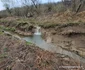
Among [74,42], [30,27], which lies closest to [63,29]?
[74,42]

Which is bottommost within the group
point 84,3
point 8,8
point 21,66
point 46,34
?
point 21,66

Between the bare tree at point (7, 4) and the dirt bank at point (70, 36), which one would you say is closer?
the dirt bank at point (70, 36)

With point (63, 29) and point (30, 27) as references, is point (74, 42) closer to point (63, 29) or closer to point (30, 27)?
point (63, 29)

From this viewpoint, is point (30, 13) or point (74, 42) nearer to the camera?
point (74, 42)

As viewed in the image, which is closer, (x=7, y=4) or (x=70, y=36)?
(x=70, y=36)

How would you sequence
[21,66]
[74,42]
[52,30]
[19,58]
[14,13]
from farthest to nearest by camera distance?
[14,13], [52,30], [74,42], [19,58], [21,66]

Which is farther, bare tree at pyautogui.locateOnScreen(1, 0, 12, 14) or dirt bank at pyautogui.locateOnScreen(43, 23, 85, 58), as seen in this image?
bare tree at pyautogui.locateOnScreen(1, 0, 12, 14)

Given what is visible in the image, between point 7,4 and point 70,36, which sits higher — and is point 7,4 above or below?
above

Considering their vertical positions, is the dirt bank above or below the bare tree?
below

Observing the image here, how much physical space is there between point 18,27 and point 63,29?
9.72 meters

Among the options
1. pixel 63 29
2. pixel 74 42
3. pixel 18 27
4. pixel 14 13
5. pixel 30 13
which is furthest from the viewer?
pixel 14 13

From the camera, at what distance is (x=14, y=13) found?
3456cm

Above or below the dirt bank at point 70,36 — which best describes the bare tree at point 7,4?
above

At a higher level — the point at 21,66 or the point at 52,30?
the point at 52,30
